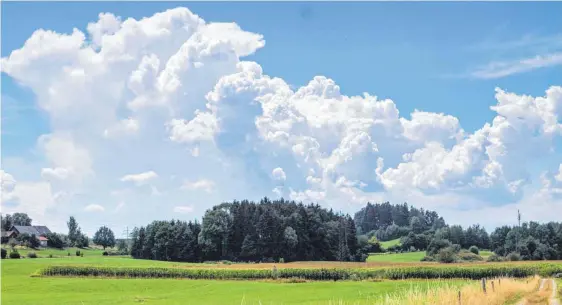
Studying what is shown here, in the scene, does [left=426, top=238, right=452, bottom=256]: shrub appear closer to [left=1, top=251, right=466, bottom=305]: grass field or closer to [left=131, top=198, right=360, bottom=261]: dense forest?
[left=131, top=198, right=360, bottom=261]: dense forest

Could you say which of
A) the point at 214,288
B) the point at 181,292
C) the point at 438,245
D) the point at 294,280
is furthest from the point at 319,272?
the point at 438,245

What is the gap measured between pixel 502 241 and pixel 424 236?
3332cm

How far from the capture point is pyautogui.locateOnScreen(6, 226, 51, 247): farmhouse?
531 feet

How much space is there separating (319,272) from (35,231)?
133422 millimetres

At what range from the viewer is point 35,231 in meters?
179

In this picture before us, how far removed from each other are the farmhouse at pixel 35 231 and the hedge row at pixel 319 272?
291 ft

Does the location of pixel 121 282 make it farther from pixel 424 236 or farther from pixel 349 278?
pixel 424 236

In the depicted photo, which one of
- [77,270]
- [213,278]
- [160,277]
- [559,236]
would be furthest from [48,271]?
[559,236]

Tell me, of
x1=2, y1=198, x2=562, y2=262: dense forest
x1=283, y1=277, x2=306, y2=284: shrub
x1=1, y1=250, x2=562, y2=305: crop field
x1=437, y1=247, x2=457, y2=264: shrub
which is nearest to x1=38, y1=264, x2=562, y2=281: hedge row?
x1=1, y1=250, x2=562, y2=305: crop field

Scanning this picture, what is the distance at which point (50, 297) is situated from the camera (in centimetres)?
5019

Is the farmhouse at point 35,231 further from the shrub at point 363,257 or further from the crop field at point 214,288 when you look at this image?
the shrub at point 363,257

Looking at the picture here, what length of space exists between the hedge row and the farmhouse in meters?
88.8

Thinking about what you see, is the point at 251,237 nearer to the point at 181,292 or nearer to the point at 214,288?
the point at 214,288

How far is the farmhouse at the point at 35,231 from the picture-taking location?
162000 millimetres
